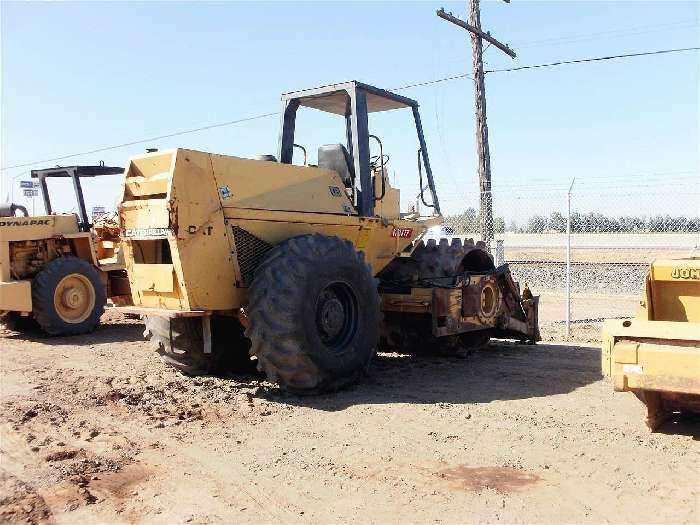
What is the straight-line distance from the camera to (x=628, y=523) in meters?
3.38

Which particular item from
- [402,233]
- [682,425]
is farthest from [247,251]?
[682,425]

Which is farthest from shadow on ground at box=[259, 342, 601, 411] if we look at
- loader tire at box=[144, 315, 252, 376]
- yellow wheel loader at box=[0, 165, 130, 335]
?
yellow wheel loader at box=[0, 165, 130, 335]

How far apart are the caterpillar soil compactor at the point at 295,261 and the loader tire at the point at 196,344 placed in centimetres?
1

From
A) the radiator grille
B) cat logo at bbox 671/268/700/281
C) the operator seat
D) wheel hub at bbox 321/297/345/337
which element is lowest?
wheel hub at bbox 321/297/345/337

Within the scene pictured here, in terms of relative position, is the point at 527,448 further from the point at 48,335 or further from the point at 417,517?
the point at 48,335

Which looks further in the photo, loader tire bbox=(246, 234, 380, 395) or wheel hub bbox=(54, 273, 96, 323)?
wheel hub bbox=(54, 273, 96, 323)

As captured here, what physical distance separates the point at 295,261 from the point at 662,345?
2.86 metres

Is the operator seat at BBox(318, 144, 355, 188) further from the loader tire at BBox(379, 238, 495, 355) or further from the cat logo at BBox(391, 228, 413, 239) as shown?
the loader tire at BBox(379, 238, 495, 355)

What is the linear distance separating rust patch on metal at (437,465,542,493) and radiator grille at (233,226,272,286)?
8.84 ft

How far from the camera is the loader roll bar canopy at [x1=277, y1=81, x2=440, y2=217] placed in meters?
7.01

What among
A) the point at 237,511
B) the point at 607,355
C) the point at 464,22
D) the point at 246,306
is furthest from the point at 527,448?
the point at 464,22

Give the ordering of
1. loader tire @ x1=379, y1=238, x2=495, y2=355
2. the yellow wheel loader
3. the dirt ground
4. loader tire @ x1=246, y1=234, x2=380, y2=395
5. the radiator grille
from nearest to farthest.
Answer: the dirt ground
loader tire @ x1=246, y1=234, x2=380, y2=395
the radiator grille
loader tire @ x1=379, y1=238, x2=495, y2=355
the yellow wheel loader

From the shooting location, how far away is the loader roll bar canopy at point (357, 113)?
276 inches

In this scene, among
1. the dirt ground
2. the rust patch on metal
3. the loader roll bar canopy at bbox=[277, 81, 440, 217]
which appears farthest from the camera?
the loader roll bar canopy at bbox=[277, 81, 440, 217]
